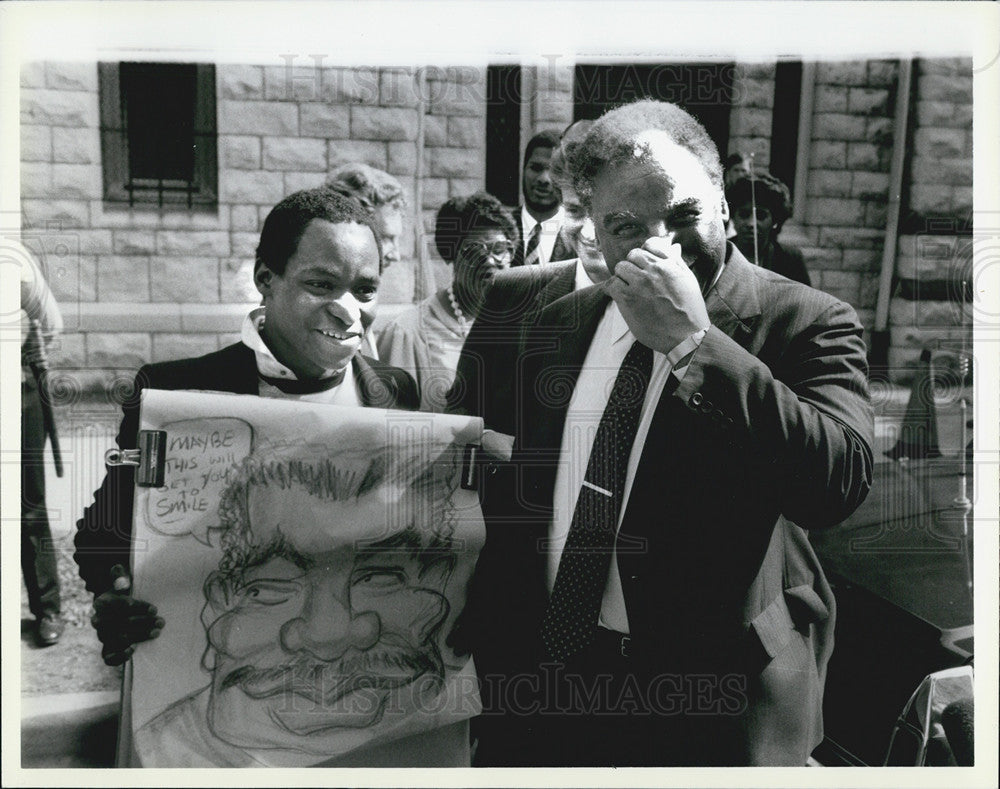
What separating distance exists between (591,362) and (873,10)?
4.79 feet

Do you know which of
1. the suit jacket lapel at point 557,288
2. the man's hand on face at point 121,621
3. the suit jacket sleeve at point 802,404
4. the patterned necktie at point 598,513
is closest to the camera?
the suit jacket sleeve at point 802,404

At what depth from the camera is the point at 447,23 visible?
323cm

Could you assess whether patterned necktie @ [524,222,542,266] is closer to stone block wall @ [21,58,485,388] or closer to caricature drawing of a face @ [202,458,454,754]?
stone block wall @ [21,58,485,388]

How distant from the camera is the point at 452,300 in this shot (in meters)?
3.28

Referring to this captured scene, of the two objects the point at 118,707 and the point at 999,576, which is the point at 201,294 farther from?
the point at 999,576

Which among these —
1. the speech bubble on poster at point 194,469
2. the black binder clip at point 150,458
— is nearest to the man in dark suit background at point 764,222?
the speech bubble on poster at point 194,469

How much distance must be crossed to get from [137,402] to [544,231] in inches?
55.0

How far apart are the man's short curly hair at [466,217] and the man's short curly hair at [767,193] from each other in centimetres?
73

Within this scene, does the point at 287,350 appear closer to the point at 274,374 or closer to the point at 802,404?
the point at 274,374

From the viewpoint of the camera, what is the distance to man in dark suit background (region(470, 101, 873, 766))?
9.68ft

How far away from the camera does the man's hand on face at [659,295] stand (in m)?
2.94

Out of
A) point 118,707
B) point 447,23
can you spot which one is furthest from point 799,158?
point 118,707

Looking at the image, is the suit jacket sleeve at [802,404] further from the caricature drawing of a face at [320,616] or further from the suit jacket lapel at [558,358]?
the caricature drawing of a face at [320,616]

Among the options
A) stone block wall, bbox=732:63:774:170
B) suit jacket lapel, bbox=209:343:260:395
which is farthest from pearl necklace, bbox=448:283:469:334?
stone block wall, bbox=732:63:774:170
